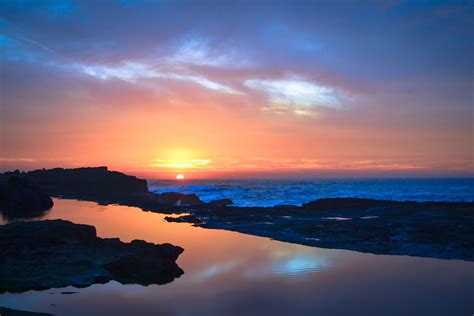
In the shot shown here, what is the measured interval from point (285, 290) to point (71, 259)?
→ 8.44 metres

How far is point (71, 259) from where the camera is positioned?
1473 centimetres

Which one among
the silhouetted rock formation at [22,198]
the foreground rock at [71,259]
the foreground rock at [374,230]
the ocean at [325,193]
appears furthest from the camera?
the ocean at [325,193]

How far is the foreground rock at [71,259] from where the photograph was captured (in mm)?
13031

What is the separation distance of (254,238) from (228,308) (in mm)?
13758

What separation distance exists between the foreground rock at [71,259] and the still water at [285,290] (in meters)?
0.73

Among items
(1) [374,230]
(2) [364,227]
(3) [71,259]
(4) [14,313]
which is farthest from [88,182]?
(4) [14,313]

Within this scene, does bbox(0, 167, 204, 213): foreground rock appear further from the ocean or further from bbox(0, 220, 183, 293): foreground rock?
bbox(0, 220, 183, 293): foreground rock

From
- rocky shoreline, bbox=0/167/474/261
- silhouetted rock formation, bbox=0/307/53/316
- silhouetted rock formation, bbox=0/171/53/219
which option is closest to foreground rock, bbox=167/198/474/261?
rocky shoreline, bbox=0/167/474/261

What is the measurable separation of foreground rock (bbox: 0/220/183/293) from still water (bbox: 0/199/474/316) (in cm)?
73

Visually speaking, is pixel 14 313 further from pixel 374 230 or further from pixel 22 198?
pixel 22 198

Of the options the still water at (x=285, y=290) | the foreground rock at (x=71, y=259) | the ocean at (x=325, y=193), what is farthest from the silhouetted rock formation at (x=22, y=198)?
the still water at (x=285, y=290)

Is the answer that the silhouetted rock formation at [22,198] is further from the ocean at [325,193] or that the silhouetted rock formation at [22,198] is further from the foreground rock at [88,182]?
the foreground rock at [88,182]

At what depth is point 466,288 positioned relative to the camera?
42.1 feet

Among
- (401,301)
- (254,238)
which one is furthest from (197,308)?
(254,238)
